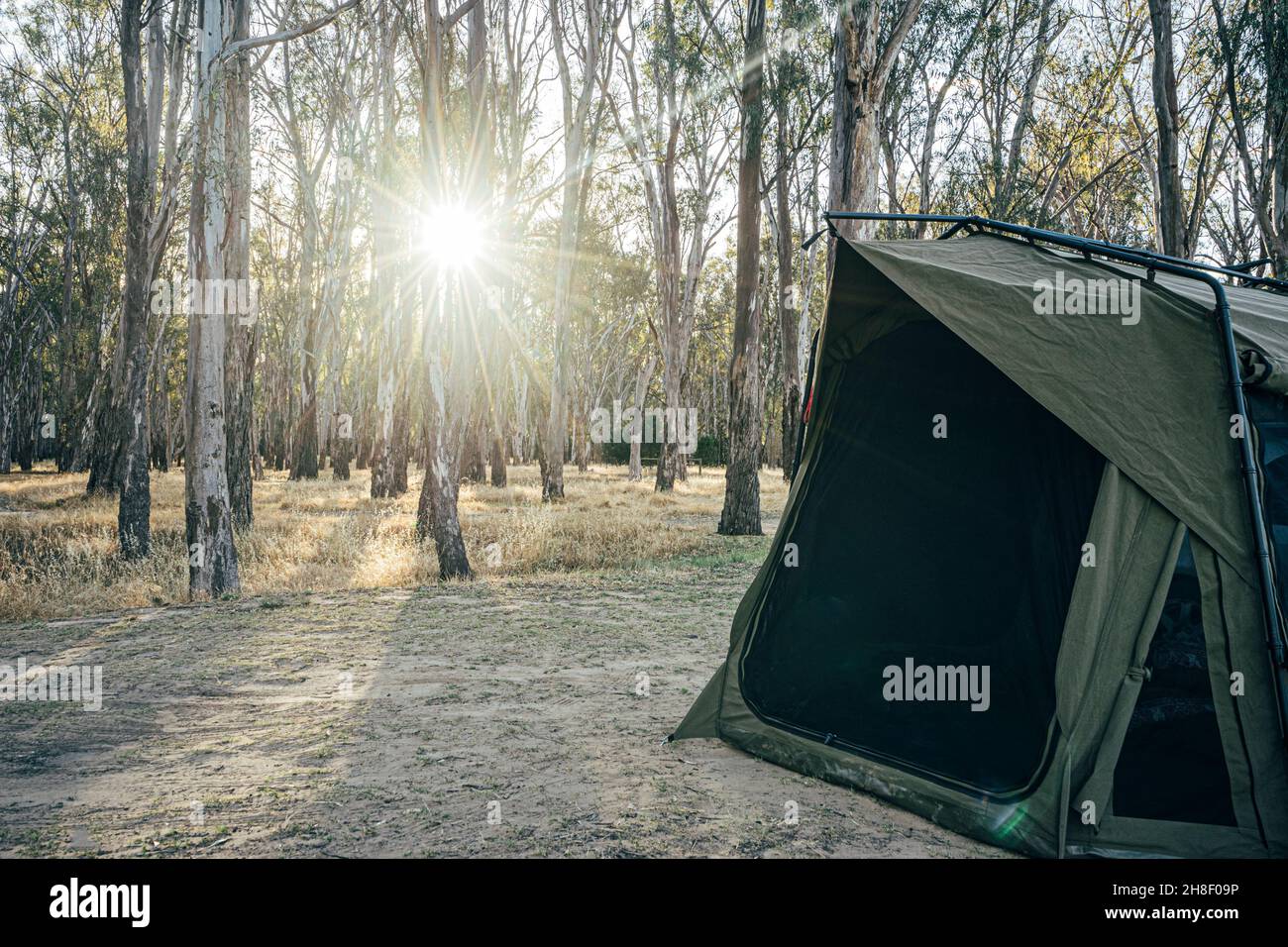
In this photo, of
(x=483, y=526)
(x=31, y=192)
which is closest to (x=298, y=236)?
(x=31, y=192)

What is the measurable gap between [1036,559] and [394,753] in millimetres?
3474

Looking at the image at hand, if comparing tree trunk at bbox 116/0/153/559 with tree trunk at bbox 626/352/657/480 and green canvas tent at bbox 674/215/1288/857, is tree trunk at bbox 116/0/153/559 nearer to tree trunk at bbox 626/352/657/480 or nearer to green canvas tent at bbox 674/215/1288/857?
green canvas tent at bbox 674/215/1288/857

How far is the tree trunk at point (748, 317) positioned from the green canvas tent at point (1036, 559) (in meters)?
7.47

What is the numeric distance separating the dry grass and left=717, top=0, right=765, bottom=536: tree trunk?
0.89 meters

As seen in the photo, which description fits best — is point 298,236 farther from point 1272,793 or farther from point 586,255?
point 1272,793

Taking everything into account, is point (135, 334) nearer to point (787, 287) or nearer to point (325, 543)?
point (325, 543)

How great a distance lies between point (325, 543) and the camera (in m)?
11.5

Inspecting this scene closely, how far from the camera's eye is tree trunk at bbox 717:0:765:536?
12602mm

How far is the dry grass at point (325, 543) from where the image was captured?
28.2 feet

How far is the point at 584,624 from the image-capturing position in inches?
289

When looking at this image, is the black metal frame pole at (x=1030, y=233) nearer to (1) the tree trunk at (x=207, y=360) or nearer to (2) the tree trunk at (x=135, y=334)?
(1) the tree trunk at (x=207, y=360)

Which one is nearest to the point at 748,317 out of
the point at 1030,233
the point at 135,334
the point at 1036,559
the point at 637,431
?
the point at 135,334

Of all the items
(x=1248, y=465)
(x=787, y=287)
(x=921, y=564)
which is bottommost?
(x=921, y=564)
